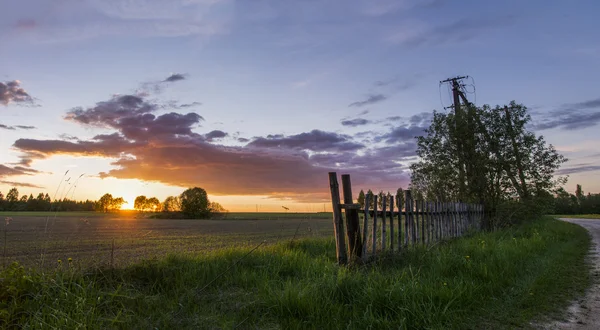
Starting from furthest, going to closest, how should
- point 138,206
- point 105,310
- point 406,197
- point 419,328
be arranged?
point 138,206, point 406,197, point 105,310, point 419,328

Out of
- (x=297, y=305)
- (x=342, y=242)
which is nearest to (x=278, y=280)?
(x=297, y=305)

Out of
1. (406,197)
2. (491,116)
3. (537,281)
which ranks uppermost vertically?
(491,116)

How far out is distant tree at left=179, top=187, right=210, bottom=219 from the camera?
63312mm

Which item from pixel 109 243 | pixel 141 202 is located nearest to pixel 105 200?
pixel 109 243

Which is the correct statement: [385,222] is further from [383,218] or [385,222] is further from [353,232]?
[353,232]

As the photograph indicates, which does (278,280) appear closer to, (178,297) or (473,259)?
(178,297)

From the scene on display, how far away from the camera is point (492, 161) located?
17.5m

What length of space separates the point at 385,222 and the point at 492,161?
12024mm

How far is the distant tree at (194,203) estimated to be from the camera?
2493 inches

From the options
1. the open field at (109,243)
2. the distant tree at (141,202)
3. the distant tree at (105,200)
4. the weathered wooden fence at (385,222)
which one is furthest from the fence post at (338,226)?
the distant tree at (141,202)

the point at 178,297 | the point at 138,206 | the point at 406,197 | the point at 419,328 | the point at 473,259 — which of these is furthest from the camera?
the point at 138,206

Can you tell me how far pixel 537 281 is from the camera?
637 centimetres

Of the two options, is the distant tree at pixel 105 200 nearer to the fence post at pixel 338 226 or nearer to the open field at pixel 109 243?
the open field at pixel 109 243

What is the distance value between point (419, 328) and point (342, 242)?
336 centimetres
